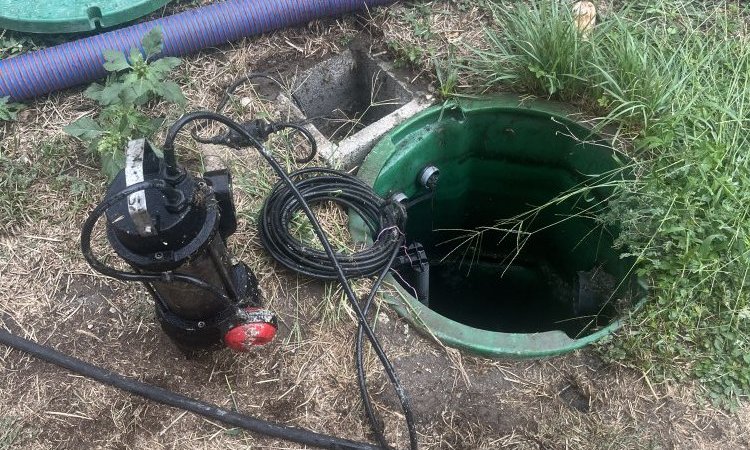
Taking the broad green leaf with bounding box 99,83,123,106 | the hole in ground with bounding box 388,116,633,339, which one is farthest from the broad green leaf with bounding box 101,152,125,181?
the hole in ground with bounding box 388,116,633,339

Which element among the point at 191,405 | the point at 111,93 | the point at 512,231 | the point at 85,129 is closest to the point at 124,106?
the point at 111,93

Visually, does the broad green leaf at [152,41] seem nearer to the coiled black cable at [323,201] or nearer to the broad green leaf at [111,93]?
the broad green leaf at [111,93]

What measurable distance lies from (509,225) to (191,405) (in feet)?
6.87

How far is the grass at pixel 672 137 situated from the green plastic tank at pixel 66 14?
1.50 m

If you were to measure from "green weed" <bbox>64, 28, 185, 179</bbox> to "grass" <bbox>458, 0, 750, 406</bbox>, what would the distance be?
1.24 metres

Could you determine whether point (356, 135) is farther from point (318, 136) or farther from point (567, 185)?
point (567, 185)

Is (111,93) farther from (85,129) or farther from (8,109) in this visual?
(8,109)

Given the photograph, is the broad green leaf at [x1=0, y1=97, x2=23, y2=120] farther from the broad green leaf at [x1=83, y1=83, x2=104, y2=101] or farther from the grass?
the grass

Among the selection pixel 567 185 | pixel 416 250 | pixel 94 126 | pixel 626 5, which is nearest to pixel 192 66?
pixel 94 126

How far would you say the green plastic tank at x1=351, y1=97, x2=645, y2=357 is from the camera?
7.13 ft

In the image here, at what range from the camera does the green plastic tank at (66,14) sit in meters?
2.56

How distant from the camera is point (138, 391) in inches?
74.9

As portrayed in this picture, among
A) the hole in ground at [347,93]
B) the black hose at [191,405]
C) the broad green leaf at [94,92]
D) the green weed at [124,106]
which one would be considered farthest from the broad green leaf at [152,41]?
the black hose at [191,405]

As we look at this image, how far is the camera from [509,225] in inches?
134
